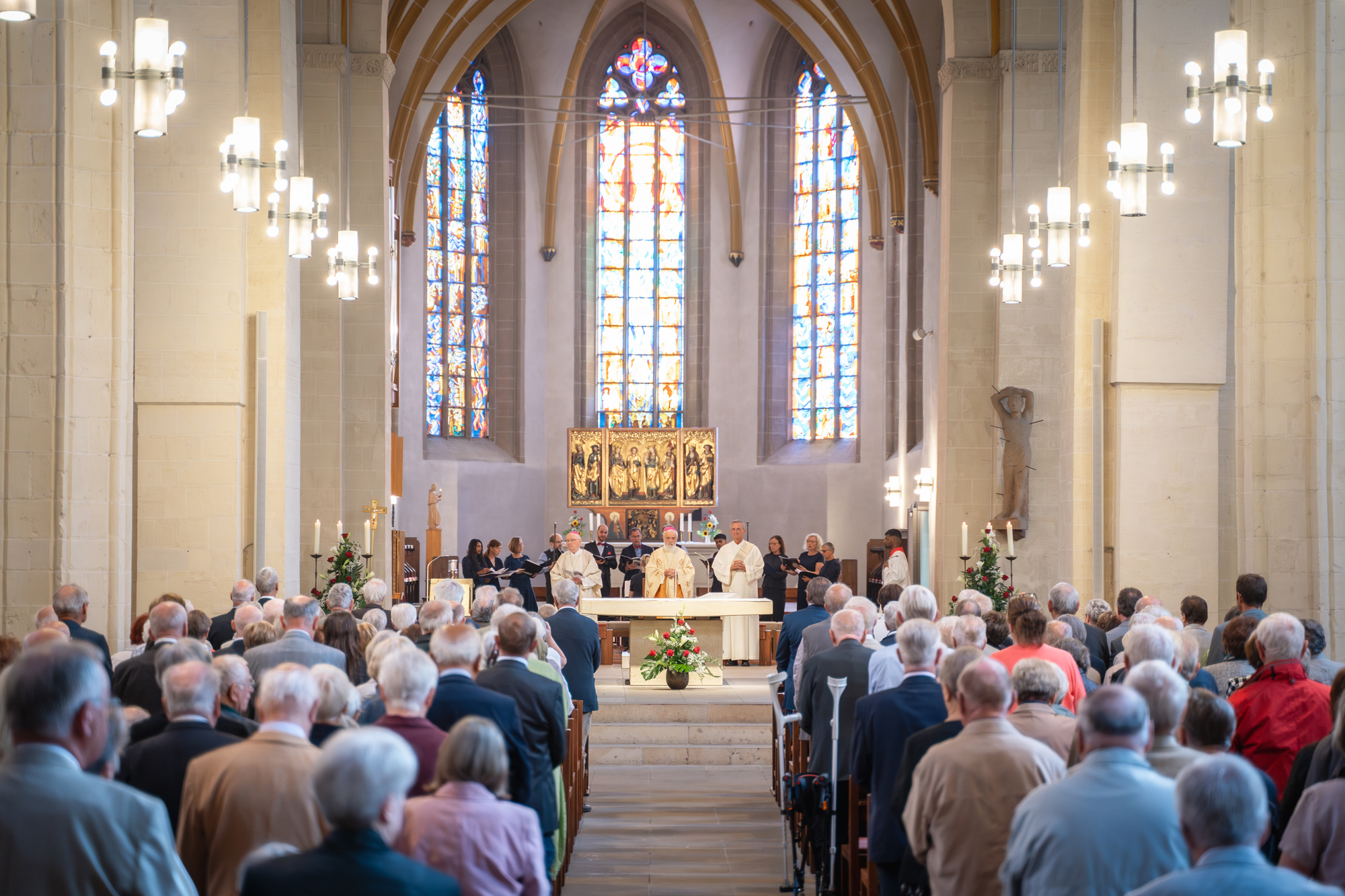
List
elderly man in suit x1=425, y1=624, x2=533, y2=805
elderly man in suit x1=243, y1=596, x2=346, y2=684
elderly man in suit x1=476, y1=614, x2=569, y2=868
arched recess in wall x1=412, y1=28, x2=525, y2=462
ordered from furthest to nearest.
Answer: arched recess in wall x1=412, y1=28, x2=525, y2=462 → elderly man in suit x1=243, y1=596, x2=346, y2=684 → elderly man in suit x1=476, y1=614, x2=569, y2=868 → elderly man in suit x1=425, y1=624, x2=533, y2=805

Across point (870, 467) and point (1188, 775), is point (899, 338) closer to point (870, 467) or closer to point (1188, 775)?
point (870, 467)

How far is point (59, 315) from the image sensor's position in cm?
821

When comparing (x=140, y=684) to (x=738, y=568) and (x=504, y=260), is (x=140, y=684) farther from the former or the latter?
(x=504, y=260)

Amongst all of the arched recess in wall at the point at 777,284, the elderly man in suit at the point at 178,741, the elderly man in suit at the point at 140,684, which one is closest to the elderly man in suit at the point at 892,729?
the elderly man in suit at the point at 178,741

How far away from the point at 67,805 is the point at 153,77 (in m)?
5.12

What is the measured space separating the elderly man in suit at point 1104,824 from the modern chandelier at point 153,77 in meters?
5.60

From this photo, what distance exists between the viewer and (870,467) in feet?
77.3

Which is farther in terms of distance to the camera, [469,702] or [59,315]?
[59,315]

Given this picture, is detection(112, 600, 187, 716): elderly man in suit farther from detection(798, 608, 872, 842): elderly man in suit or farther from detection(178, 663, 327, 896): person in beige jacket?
detection(798, 608, 872, 842): elderly man in suit

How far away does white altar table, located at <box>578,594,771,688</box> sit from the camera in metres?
13.5

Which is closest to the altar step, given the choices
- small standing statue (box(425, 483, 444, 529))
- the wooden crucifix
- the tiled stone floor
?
the tiled stone floor

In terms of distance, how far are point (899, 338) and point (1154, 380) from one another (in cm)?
1062

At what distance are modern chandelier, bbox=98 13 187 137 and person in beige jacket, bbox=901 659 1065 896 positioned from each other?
5119mm

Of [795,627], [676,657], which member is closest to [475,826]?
[795,627]
